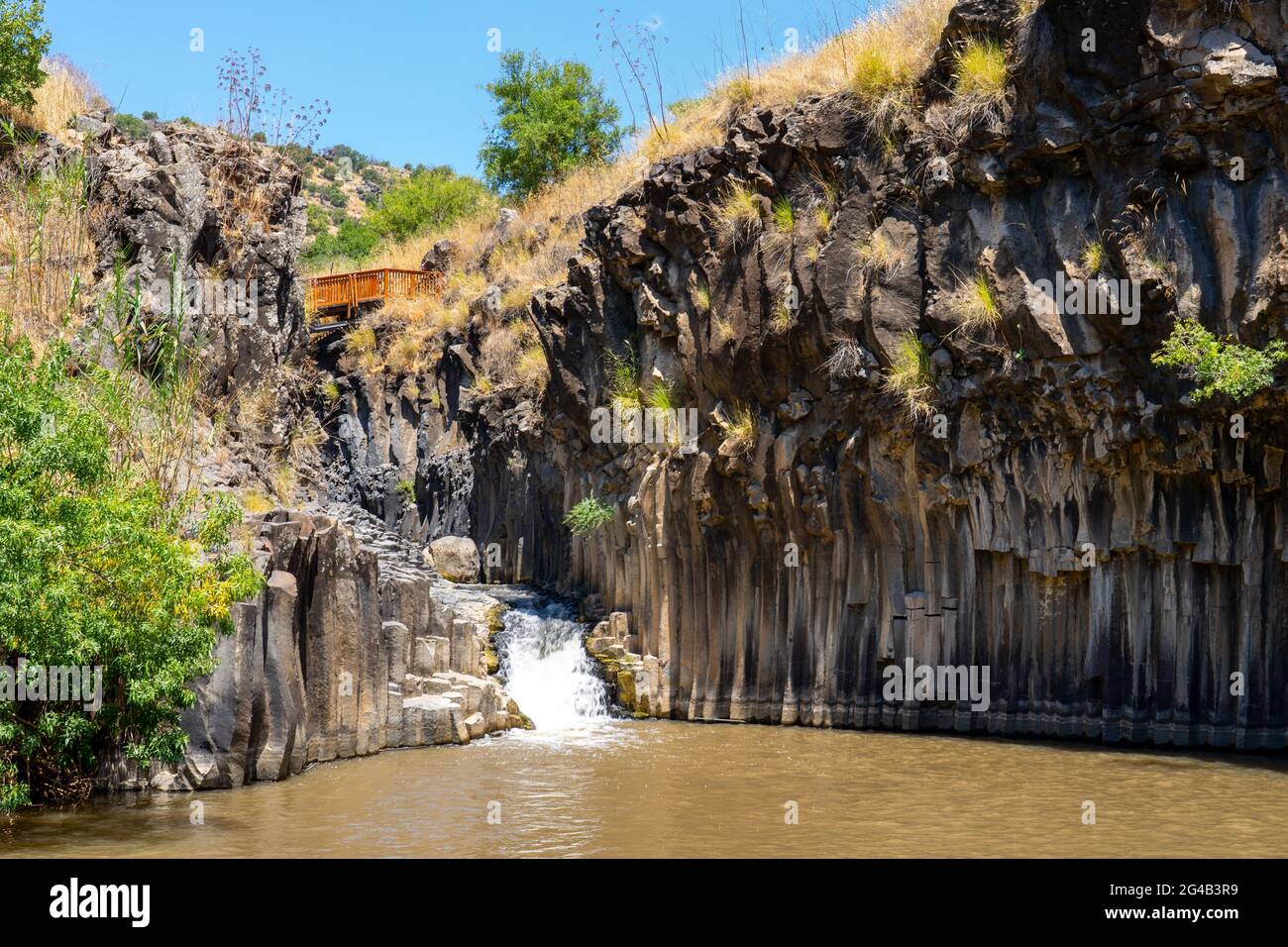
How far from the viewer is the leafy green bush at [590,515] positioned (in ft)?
92.9

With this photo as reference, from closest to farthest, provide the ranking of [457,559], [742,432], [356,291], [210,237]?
[742,432]
[210,237]
[457,559]
[356,291]

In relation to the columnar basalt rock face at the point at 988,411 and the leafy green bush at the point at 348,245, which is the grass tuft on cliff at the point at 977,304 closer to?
the columnar basalt rock face at the point at 988,411

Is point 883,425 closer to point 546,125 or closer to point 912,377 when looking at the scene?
point 912,377

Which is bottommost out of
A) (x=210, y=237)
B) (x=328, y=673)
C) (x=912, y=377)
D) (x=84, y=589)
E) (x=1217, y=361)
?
(x=328, y=673)

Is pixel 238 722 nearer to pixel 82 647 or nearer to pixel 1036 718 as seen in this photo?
pixel 82 647

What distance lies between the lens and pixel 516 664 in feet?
86.5

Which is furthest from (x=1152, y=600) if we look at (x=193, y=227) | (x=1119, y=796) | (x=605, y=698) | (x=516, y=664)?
(x=193, y=227)

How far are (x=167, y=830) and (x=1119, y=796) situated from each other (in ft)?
36.3

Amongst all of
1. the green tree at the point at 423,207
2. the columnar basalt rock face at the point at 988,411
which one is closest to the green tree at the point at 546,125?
the green tree at the point at 423,207

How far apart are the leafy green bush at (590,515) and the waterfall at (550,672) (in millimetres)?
1982

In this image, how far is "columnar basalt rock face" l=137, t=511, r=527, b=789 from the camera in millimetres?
16688

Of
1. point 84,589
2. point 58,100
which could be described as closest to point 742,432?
point 84,589

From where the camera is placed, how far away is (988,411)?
2141 centimetres

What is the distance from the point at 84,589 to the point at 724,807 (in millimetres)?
7918
